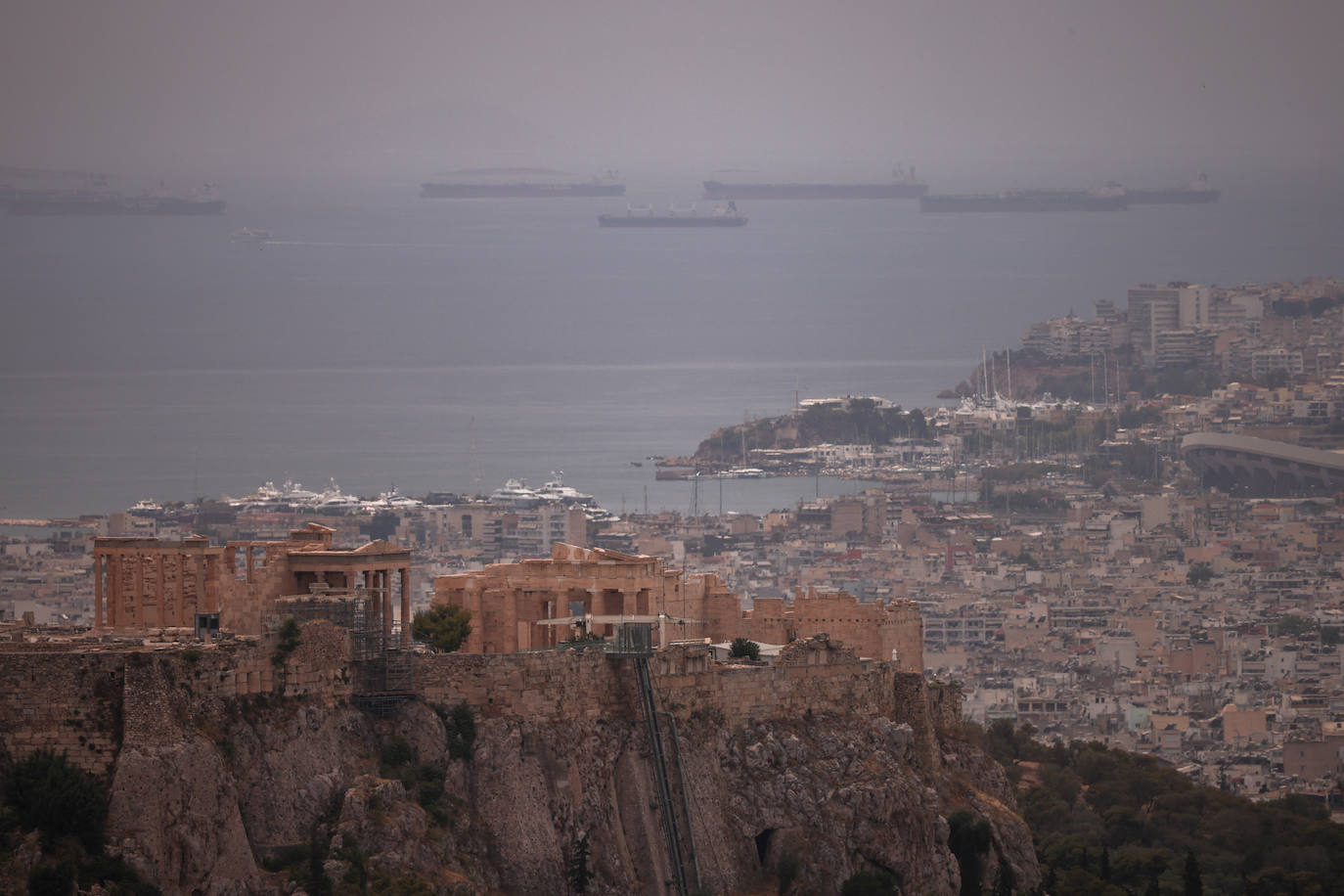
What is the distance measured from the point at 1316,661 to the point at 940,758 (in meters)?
110

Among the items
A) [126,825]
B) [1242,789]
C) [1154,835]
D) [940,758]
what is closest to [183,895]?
[126,825]

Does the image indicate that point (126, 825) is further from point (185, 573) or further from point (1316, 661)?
point (1316, 661)

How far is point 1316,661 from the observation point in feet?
586

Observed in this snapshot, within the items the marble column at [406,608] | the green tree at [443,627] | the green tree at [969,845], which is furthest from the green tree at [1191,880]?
the marble column at [406,608]

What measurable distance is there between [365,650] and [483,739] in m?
2.57

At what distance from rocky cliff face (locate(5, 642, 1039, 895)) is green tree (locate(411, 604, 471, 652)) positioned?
18.3ft

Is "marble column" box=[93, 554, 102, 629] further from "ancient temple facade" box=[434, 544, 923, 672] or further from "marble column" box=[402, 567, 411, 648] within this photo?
"ancient temple facade" box=[434, 544, 923, 672]

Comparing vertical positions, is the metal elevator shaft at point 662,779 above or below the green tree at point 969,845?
above

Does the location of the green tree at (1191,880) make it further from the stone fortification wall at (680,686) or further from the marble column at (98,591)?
the marble column at (98,591)

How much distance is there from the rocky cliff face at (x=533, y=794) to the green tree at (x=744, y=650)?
1.89m

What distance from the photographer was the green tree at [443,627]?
228ft

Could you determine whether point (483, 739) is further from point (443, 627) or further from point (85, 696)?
point (85, 696)

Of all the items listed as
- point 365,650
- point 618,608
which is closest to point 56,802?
point 365,650

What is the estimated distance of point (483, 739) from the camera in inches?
2463
